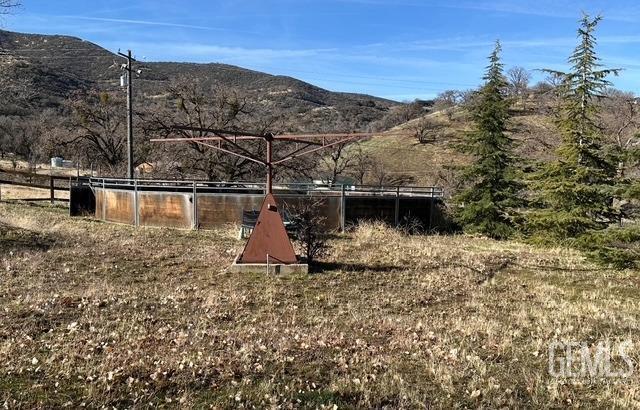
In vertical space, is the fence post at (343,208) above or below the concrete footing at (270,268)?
above

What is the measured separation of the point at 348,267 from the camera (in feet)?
45.2

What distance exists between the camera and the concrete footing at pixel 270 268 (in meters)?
12.6

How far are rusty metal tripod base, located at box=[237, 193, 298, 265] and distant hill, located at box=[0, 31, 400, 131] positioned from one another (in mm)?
55437

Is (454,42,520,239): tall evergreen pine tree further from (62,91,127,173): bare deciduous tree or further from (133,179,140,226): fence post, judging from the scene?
(62,91,127,173): bare deciduous tree

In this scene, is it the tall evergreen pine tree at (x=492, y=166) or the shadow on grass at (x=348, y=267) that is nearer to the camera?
the shadow on grass at (x=348, y=267)

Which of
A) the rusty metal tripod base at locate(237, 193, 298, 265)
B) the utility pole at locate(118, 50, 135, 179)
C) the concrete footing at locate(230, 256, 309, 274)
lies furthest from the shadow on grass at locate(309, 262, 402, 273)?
the utility pole at locate(118, 50, 135, 179)

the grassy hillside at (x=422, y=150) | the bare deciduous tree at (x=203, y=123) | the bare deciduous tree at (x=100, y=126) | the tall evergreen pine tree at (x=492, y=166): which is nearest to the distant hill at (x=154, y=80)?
the grassy hillside at (x=422, y=150)

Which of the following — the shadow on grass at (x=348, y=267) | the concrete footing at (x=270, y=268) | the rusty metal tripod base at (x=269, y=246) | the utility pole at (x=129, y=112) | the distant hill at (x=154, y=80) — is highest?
the distant hill at (x=154, y=80)

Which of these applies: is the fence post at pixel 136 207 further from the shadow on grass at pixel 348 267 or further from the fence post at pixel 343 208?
the shadow on grass at pixel 348 267

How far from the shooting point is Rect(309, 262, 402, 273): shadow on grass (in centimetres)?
1329

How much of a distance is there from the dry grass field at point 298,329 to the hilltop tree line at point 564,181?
2009 millimetres

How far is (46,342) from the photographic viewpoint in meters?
6.83
